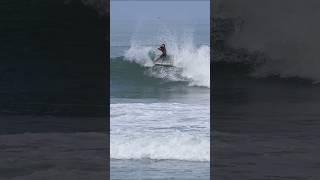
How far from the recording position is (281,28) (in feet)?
13.2

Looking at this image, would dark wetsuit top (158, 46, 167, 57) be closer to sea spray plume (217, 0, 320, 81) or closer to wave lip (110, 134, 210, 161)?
wave lip (110, 134, 210, 161)

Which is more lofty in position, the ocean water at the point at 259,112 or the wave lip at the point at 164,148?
the ocean water at the point at 259,112

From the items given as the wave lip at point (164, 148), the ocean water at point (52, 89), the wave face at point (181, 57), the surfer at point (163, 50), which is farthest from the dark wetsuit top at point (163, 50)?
the ocean water at point (52, 89)

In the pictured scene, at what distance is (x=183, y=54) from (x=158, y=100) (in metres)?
0.87

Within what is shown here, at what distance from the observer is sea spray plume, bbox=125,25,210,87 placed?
10.0 m

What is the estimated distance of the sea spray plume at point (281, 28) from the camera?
402cm

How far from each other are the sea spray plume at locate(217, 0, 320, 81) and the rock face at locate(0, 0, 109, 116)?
0.90 m

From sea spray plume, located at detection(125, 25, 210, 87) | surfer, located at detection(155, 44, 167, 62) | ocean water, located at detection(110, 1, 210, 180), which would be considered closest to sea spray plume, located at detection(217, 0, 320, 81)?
ocean water, located at detection(110, 1, 210, 180)

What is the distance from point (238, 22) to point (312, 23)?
48cm

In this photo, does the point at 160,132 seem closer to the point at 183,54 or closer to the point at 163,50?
the point at 183,54

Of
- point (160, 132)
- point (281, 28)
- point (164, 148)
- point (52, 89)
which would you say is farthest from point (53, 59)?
point (160, 132)

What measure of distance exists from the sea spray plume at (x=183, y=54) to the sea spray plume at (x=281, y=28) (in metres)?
5.77

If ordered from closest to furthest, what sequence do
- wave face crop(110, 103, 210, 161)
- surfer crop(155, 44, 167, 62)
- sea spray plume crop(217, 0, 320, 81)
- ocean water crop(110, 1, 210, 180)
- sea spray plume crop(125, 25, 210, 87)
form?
sea spray plume crop(217, 0, 320, 81), ocean water crop(110, 1, 210, 180), wave face crop(110, 103, 210, 161), sea spray plume crop(125, 25, 210, 87), surfer crop(155, 44, 167, 62)

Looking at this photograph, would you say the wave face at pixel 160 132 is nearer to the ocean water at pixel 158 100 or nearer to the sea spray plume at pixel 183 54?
the ocean water at pixel 158 100
